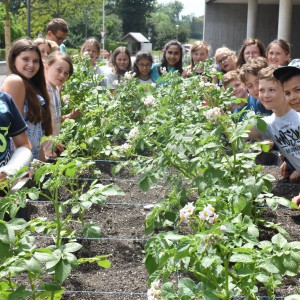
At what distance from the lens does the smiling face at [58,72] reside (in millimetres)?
4688

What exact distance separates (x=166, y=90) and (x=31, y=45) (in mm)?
1212

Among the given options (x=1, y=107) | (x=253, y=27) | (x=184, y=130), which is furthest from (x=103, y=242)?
(x=253, y=27)

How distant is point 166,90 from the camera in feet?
15.0

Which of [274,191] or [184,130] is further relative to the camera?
[274,191]

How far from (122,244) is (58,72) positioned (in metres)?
2.38

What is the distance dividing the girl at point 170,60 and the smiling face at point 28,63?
300 cm

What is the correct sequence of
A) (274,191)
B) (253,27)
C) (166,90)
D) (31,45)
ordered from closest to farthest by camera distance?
(274,191) → (31,45) → (166,90) → (253,27)

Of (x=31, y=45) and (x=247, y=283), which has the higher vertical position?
(x=31, y=45)

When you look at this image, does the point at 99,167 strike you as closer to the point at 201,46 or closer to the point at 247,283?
the point at 247,283

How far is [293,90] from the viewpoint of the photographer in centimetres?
319

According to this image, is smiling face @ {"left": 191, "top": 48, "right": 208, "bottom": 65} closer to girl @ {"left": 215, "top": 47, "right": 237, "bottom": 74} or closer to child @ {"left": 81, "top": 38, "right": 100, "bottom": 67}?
girl @ {"left": 215, "top": 47, "right": 237, "bottom": 74}

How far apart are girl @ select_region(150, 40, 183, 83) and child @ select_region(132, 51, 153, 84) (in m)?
0.07

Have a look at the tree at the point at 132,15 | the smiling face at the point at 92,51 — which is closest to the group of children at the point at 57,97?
the smiling face at the point at 92,51

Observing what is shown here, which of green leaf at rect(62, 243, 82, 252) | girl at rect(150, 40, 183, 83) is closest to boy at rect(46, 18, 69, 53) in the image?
girl at rect(150, 40, 183, 83)
